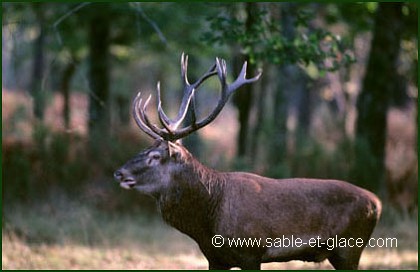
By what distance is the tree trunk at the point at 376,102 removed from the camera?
16.8 meters

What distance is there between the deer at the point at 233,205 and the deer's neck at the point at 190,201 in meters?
0.01

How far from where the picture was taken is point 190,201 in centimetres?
868

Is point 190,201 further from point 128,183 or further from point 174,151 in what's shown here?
point 128,183

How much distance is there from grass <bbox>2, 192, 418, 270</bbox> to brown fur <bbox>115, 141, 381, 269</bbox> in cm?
279

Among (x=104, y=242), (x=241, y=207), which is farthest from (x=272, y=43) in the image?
(x=104, y=242)

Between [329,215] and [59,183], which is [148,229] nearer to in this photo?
[59,183]

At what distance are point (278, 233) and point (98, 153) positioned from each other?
10133 millimetres

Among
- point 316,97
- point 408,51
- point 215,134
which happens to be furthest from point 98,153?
point 316,97

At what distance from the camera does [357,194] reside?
912 centimetres

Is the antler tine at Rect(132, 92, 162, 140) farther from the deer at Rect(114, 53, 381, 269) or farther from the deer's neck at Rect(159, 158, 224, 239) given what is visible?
the deer's neck at Rect(159, 158, 224, 239)

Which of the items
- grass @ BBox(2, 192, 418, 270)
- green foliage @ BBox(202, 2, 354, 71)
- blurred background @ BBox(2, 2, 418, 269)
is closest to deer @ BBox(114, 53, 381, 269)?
grass @ BBox(2, 192, 418, 270)

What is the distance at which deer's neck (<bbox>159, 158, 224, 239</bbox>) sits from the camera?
8594mm

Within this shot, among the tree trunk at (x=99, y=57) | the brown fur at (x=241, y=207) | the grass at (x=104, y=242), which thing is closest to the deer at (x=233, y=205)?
the brown fur at (x=241, y=207)

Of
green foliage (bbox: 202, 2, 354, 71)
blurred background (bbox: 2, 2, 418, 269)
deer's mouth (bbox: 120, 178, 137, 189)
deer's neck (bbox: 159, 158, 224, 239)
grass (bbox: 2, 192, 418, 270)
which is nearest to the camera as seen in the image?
deer's mouth (bbox: 120, 178, 137, 189)
